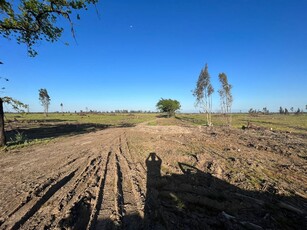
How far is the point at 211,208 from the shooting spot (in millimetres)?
4633

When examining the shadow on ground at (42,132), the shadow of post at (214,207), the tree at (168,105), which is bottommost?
the shadow of post at (214,207)

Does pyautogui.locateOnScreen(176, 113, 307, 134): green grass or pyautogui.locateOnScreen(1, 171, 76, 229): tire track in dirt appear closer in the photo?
pyautogui.locateOnScreen(1, 171, 76, 229): tire track in dirt

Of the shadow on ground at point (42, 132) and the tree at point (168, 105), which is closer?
the shadow on ground at point (42, 132)

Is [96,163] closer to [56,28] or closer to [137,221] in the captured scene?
[137,221]

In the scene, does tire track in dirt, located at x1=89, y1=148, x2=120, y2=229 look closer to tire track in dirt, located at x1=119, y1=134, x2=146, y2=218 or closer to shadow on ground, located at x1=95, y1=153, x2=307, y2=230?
Answer: shadow on ground, located at x1=95, y1=153, x2=307, y2=230

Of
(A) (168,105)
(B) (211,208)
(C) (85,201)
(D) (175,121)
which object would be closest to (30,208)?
(C) (85,201)

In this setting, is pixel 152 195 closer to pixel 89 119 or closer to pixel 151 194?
pixel 151 194

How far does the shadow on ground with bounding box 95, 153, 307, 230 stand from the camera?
153 inches

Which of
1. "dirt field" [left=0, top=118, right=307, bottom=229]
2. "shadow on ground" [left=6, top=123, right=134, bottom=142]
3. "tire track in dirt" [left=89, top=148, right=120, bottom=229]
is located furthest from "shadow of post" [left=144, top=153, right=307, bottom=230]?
"shadow on ground" [left=6, top=123, right=134, bottom=142]

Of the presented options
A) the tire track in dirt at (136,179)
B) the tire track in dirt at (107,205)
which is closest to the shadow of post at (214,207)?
the tire track in dirt at (136,179)

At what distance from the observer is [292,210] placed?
4.55 m

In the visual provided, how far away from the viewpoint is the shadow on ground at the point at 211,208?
153 inches

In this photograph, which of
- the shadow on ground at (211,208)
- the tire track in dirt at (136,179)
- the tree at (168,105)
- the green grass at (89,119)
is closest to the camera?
the shadow on ground at (211,208)

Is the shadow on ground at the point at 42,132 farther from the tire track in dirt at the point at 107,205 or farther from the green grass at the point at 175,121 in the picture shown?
the tire track in dirt at the point at 107,205
